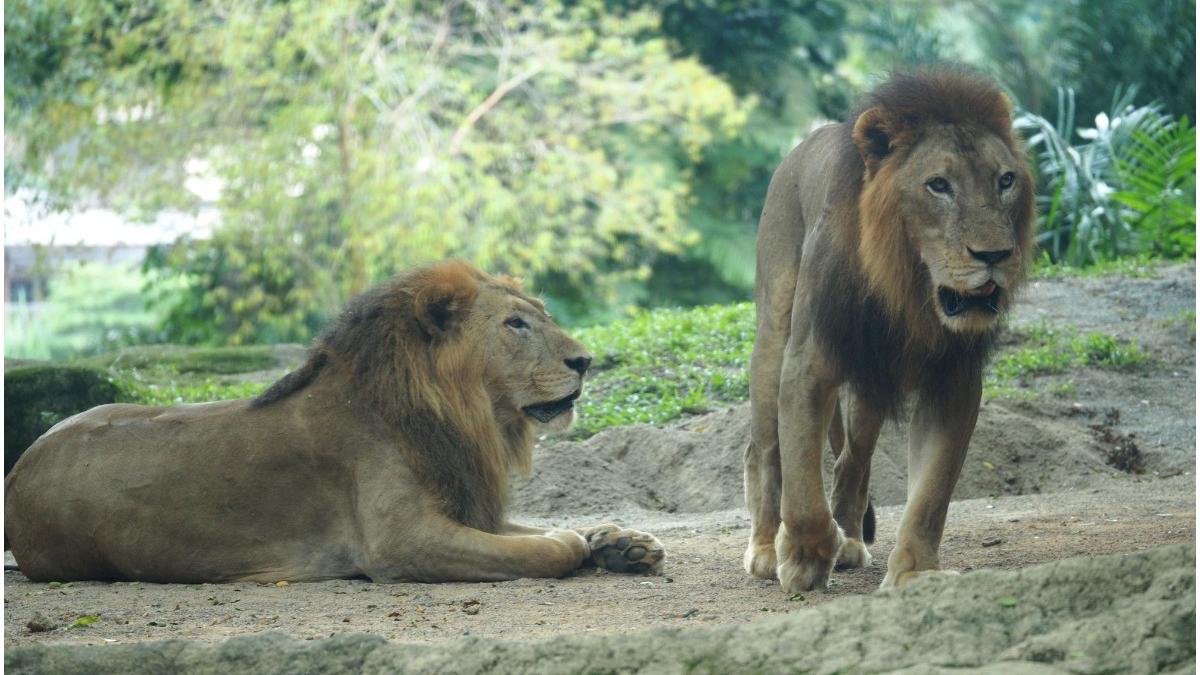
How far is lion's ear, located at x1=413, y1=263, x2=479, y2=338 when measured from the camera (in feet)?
16.9

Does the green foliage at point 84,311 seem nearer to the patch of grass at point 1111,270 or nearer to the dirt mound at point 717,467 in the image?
the patch of grass at point 1111,270

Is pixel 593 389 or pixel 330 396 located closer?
pixel 330 396

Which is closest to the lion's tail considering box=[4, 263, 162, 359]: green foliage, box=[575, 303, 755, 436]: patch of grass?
box=[575, 303, 755, 436]: patch of grass

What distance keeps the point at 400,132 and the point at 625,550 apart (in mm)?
11042

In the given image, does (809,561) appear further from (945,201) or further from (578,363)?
(578,363)

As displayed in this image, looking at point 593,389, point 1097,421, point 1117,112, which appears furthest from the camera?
point 1117,112

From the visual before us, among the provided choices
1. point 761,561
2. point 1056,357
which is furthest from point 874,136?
point 1056,357

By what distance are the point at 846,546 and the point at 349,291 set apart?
38.1 feet

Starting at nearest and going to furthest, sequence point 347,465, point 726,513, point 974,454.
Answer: point 347,465, point 726,513, point 974,454

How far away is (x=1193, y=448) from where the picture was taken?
7.37m

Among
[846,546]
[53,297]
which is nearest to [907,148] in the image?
[846,546]

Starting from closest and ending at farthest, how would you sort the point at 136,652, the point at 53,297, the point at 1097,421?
1. the point at 136,652
2. the point at 1097,421
3. the point at 53,297

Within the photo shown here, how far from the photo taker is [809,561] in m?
4.36

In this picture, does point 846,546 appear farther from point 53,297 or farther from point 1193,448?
point 53,297
